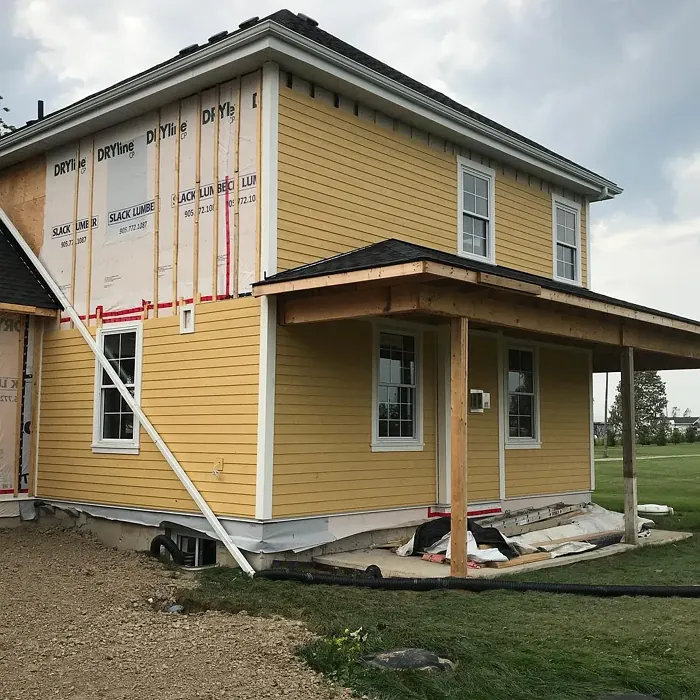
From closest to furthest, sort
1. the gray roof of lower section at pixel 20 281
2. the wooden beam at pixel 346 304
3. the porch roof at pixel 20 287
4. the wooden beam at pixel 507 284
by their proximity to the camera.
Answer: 1. the wooden beam at pixel 507 284
2. the wooden beam at pixel 346 304
3. the porch roof at pixel 20 287
4. the gray roof of lower section at pixel 20 281

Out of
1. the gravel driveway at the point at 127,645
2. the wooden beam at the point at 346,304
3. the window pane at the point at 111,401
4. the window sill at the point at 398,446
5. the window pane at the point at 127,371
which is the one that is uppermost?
the wooden beam at the point at 346,304

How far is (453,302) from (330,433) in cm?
243

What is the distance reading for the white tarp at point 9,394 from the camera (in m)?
11.9

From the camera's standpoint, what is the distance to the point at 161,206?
35.4 ft

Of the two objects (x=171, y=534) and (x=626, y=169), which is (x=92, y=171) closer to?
(x=171, y=534)

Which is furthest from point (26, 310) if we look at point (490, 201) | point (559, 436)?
point (559, 436)

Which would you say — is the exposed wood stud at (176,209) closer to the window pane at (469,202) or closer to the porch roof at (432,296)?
the porch roof at (432,296)

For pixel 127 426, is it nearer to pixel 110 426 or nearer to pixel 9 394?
pixel 110 426

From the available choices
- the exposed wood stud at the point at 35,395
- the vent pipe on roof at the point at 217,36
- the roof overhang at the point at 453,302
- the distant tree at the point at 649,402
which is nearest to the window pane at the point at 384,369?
the roof overhang at the point at 453,302

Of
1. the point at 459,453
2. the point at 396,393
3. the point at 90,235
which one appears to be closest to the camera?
the point at 459,453

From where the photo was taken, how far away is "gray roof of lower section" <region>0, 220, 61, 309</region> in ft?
38.5

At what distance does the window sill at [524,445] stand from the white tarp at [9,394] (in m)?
7.24

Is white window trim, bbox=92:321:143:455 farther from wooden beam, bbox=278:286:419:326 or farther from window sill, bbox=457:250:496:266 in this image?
window sill, bbox=457:250:496:266

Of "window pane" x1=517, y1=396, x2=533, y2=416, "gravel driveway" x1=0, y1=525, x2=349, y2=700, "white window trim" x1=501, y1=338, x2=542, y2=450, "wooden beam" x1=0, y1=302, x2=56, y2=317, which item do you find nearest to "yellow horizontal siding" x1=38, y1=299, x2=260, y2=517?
"wooden beam" x1=0, y1=302, x2=56, y2=317
